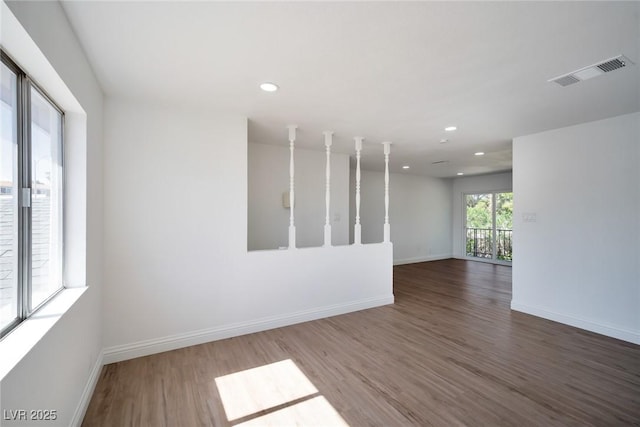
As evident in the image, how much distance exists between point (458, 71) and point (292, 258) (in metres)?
2.66

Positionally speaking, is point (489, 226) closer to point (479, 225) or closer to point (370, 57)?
point (479, 225)

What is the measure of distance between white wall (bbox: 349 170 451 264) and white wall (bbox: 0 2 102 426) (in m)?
5.42

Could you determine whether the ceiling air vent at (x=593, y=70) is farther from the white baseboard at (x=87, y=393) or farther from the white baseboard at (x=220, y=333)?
the white baseboard at (x=87, y=393)

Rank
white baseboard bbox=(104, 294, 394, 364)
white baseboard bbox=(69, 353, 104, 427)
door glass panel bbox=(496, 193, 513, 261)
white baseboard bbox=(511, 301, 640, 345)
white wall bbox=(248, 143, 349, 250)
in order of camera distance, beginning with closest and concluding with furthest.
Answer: white baseboard bbox=(69, 353, 104, 427), white baseboard bbox=(104, 294, 394, 364), white baseboard bbox=(511, 301, 640, 345), white wall bbox=(248, 143, 349, 250), door glass panel bbox=(496, 193, 513, 261)

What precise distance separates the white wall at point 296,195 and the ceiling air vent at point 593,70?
345cm

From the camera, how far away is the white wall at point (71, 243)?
119 centimetres

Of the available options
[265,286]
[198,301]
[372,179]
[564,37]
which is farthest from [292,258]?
[372,179]

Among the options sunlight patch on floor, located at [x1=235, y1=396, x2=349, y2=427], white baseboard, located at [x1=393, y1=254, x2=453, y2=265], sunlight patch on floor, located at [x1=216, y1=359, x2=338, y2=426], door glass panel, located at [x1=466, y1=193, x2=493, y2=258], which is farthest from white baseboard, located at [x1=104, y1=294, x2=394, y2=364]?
door glass panel, located at [x1=466, y1=193, x2=493, y2=258]

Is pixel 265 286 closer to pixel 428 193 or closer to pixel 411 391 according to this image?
pixel 411 391

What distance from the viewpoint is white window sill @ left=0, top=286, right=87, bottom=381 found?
1.09 m

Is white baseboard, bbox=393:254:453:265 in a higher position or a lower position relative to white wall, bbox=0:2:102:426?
lower

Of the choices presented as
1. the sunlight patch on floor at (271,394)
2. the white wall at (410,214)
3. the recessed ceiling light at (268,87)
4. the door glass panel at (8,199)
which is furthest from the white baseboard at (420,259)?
the door glass panel at (8,199)

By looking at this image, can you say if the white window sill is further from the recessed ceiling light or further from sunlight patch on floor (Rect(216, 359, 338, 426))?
the recessed ceiling light

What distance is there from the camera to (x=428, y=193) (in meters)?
8.52
